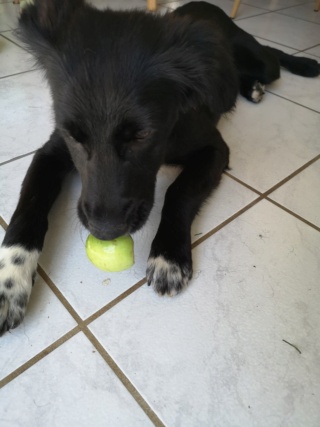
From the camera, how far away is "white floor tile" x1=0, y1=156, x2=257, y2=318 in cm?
95

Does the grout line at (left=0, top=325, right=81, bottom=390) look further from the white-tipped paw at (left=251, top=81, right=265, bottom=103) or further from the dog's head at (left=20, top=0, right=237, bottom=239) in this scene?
the white-tipped paw at (left=251, top=81, right=265, bottom=103)

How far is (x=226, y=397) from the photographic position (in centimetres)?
77

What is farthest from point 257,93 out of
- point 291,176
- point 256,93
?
point 291,176

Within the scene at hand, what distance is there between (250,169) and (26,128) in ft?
3.29

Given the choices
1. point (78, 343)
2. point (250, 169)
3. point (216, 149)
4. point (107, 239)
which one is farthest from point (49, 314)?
point (250, 169)

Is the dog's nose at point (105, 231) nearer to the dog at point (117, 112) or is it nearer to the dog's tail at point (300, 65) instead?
the dog at point (117, 112)

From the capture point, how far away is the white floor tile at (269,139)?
4.70 ft

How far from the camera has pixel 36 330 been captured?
0.86m

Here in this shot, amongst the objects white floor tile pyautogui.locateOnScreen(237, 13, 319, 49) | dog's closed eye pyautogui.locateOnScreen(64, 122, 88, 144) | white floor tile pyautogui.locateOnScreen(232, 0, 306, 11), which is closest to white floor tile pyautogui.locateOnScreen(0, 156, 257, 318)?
dog's closed eye pyautogui.locateOnScreen(64, 122, 88, 144)

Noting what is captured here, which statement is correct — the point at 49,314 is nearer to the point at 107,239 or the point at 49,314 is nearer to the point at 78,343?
the point at 78,343

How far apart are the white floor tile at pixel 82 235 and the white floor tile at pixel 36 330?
4 cm

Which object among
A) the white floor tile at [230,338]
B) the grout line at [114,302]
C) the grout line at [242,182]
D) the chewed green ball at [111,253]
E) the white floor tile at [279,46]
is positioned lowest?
the white floor tile at [230,338]

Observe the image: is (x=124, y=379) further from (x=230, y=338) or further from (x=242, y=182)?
(x=242, y=182)

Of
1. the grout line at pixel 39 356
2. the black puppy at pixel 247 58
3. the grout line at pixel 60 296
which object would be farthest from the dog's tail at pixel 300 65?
the grout line at pixel 39 356
